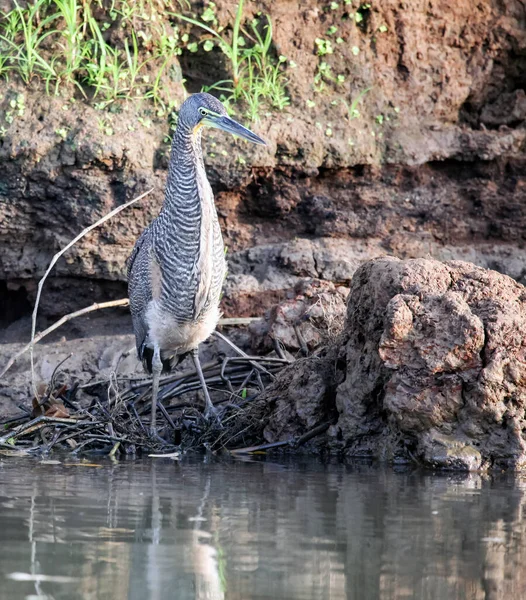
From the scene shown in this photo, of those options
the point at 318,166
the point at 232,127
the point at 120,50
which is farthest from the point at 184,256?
the point at 120,50

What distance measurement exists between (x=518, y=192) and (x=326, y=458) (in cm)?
430

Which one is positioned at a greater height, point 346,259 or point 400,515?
point 346,259

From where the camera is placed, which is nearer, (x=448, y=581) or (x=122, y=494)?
(x=448, y=581)

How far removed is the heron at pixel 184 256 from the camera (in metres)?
6.75

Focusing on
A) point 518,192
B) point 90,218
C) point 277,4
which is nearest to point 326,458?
point 90,218

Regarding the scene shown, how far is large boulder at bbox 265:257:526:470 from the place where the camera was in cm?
563

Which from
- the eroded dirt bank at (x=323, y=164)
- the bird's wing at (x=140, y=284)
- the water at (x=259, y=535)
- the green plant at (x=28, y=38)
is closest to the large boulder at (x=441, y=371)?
the water at (x=259, y=535)

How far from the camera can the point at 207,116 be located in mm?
6836

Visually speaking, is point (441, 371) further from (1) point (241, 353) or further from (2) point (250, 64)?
(2) point (250, 64)

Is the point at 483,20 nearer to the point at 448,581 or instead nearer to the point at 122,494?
the point at 122,494

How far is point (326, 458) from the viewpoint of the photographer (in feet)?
19.8

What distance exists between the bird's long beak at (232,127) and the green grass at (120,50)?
192cm

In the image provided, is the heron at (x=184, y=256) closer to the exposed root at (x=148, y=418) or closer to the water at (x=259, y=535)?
the exposed root at (x=148, y=418)

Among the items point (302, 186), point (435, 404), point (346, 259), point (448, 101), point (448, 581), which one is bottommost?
point (448, 581)
